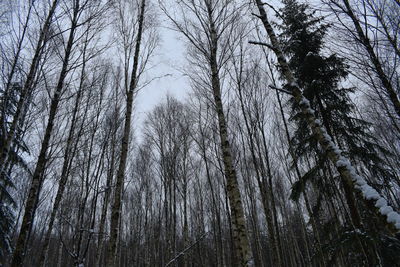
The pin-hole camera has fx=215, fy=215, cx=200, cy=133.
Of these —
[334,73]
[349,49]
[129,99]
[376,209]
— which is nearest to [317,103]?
[334,73]

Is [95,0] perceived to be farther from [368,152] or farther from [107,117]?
[368,152]

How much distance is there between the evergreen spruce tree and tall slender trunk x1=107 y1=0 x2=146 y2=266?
500 cm

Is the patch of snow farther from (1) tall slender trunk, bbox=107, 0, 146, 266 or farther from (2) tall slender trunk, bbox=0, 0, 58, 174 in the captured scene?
(2) tall slender trunk, bbox=0, 0, 58, 174

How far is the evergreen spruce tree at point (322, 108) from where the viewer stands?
20.4 feet

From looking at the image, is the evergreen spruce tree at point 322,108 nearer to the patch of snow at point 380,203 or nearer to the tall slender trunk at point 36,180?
the patch of snow at point 380,203

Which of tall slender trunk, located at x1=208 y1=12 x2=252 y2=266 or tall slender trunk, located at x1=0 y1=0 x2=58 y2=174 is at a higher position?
tall slender trunk, located at x1=0 y1=0 x2=58 y2=174

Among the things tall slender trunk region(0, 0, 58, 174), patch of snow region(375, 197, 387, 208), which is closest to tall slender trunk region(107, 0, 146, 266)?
tall slender trunk region(0, 0, 58, 174)

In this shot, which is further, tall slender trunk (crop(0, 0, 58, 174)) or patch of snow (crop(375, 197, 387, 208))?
tall slender trunk (crop(0, 0, 58, 174))

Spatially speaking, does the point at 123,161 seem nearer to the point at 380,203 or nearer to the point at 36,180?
the point at 36,180

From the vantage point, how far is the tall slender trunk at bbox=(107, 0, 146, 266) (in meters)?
4.47

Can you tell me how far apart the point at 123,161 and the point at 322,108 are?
19.8 feet

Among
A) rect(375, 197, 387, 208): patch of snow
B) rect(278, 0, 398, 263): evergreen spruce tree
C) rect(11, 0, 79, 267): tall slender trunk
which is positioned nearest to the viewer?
rect(375, 197, 387, 208): patch of snow

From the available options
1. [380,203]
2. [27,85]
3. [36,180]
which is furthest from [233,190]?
[27,85]

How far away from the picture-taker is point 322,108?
22.0ft
